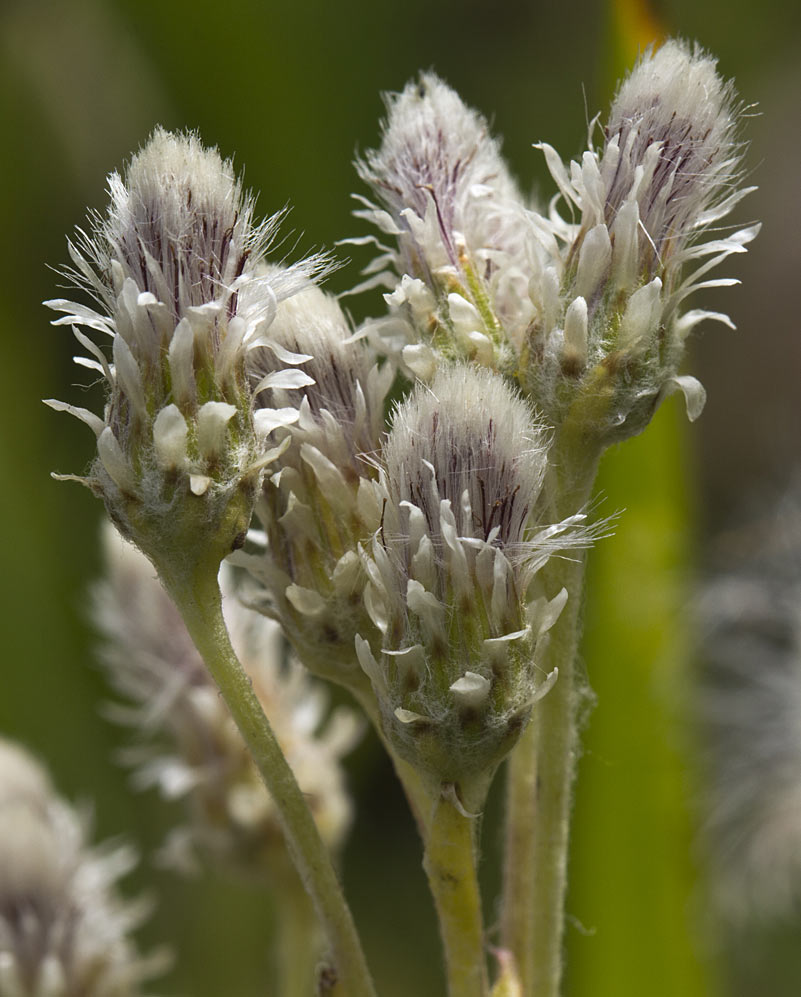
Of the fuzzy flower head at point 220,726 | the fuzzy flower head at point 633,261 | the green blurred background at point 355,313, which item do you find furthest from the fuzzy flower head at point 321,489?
the green blurred background at point 355,313

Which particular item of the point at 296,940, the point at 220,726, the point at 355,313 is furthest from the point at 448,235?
the point at 355,313

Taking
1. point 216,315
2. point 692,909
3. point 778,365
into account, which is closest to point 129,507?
point 216,315

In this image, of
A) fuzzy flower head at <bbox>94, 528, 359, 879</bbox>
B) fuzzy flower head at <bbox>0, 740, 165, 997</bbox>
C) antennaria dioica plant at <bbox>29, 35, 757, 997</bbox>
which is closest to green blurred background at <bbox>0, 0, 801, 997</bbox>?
fuzzy flower head at <bbox>94, 528, 359, 879</bbox>

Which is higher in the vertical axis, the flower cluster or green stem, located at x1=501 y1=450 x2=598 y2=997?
the flower cluster

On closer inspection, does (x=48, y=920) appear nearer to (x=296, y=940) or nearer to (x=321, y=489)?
(x=296, y=940)

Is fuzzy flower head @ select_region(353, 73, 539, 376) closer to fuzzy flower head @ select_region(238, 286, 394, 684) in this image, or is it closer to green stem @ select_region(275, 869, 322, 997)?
fuzzy flower head @ select_region(238, 286, 394, 684)

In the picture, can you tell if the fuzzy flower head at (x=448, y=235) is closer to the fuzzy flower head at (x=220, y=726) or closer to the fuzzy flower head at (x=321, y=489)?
the fuzzy flower head at (x=321, y=489)

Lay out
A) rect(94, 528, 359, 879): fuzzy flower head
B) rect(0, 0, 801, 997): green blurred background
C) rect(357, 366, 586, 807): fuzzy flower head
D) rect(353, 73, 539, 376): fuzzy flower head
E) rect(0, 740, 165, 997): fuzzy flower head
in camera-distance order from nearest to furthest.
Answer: rect(357, 366, 586, 807): fuzzy flower head
rect(353, 73, 539, 376): fuzzy flower head
rect(0, 740, 165, 997): fuzzy flower head
rect(94, 528, 359, 879): fuzzy flower head
rect(0, 0, 801, 997): green blurred background

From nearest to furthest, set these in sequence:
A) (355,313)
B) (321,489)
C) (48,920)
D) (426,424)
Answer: (426,424)
(321,489)
(48,920)
(355,313)
